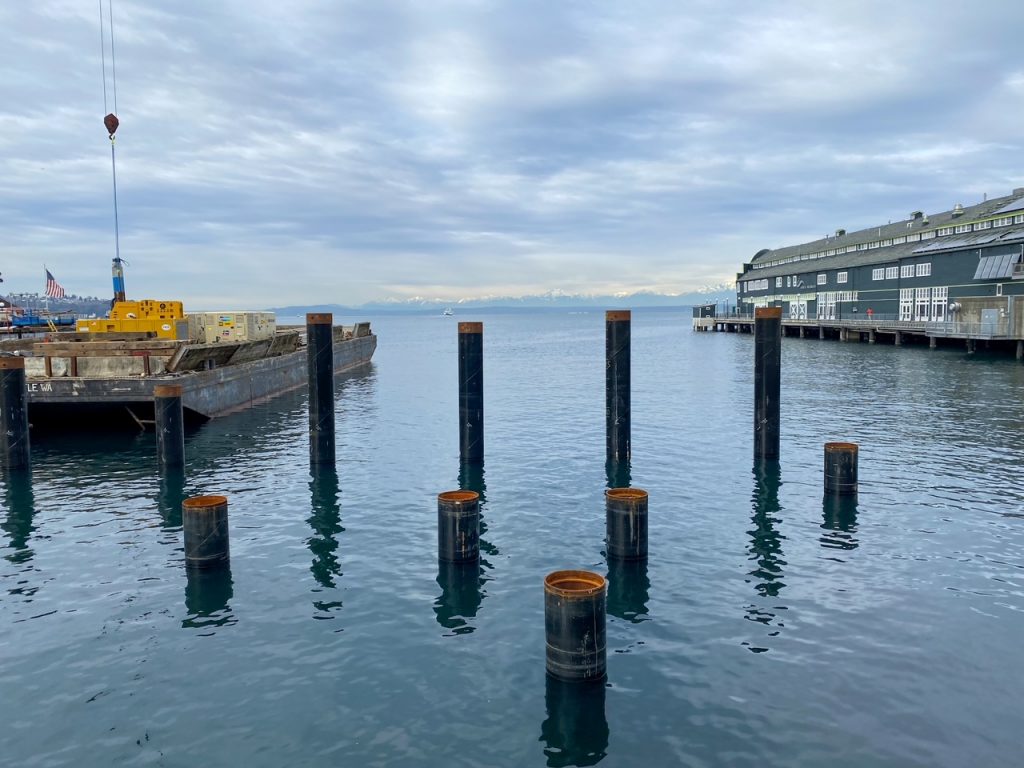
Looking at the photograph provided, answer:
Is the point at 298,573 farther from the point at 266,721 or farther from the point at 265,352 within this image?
the point at 265,352

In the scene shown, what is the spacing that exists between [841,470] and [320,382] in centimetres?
1781

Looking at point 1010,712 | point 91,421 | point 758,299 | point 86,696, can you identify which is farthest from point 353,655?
point 758,299

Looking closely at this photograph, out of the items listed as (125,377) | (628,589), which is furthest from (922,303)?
(125,377)

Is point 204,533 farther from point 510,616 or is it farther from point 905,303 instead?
point 905,303

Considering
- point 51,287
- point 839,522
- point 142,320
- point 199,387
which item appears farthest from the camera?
point 51,287

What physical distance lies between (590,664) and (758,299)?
129 meters

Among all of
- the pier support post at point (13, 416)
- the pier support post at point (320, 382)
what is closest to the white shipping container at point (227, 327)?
the pier support post at point (13, 416)

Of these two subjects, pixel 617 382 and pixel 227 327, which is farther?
pixel 227 327

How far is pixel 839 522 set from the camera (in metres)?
20.6

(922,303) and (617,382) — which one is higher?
(922,303)

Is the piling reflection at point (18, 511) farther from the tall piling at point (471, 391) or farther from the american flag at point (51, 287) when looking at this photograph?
the american flag at point (51, 287)

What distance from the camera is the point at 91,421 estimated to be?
3747 centimetres

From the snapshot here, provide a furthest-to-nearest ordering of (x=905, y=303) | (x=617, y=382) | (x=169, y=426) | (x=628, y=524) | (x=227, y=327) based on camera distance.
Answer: (x=905, y=303) → (x=227, y=327) → (x=617, y=382) → (x=169, y=426) → (x=628, y=524)

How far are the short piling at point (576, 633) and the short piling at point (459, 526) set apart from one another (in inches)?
202
